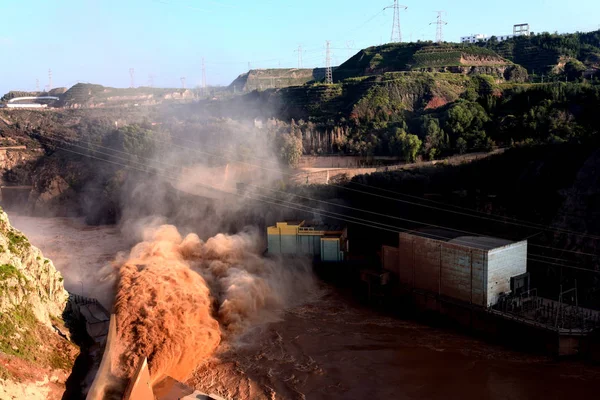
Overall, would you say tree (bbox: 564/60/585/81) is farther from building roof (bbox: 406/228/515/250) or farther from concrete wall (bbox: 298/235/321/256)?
concrete wall (bbox: 298/235/321/256)

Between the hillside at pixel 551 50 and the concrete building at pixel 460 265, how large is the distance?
53420 mm

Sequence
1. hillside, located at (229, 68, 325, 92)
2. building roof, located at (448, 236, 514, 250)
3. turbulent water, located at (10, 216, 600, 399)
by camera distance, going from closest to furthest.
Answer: turbulent water, located at (10, 216, 600, 399), building roof, located at (448, 236, 514, 250), hillside, located at (229, 68, 325, 92)

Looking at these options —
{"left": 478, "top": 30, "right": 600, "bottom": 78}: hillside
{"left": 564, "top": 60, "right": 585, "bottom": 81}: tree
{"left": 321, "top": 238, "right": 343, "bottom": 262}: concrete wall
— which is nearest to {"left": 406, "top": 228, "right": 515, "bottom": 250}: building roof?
{"left": 321, "top": 238, "right": 343, "bottom": 262}: concrete wall

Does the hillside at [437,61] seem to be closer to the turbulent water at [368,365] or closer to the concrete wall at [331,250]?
the concrete wall at [331,250]

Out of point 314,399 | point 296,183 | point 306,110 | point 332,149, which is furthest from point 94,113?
point 314,399

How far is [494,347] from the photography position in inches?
917

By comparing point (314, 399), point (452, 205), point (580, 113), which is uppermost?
point (580, 113)

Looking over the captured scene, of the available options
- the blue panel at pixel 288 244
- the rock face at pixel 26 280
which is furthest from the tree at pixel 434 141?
the rock face at pixel 26 280

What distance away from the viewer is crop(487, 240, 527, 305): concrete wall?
23.6 meters

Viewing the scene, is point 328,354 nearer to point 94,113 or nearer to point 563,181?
point 563,181

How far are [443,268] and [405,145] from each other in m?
23.9

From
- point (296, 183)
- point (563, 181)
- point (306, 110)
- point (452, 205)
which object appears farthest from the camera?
point (306, 110)

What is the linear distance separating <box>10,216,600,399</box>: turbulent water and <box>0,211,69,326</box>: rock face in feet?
20.1

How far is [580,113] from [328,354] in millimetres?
34837
